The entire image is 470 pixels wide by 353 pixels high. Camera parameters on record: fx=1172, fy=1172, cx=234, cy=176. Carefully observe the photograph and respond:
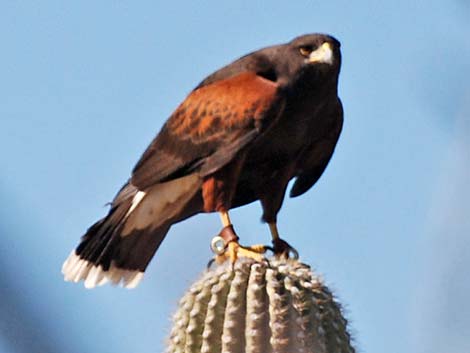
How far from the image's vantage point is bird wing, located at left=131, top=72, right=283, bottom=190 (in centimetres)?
536

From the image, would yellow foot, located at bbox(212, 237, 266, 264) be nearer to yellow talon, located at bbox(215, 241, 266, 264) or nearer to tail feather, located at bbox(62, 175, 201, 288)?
yellow talon, located at bbox(215, 241, 266, 264)

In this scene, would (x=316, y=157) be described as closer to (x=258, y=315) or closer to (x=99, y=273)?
(x=99, y=273)

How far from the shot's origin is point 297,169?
226 inches

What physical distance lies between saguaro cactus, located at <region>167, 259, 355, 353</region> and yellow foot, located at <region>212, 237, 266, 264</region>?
98cm

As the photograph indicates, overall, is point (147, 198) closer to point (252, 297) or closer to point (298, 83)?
point (298, 83)

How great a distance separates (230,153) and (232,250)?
64cm

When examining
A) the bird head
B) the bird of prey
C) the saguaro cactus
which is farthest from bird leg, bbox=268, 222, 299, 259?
the saguaro cactus

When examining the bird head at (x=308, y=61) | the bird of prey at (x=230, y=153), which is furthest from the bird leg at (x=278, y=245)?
the bird head at (x=308, y=61)

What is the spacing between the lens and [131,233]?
567 centimetres

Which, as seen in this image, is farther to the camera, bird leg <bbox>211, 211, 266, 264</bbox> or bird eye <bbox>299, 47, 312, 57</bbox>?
bird eye <bbox>299, 47, 312, 57</bbox>

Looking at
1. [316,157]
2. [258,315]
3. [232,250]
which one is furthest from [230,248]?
[258,315]

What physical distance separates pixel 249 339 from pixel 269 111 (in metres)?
2.13

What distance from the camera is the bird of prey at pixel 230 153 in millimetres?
5383

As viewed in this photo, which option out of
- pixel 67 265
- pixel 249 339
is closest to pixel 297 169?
pixel 67 265
